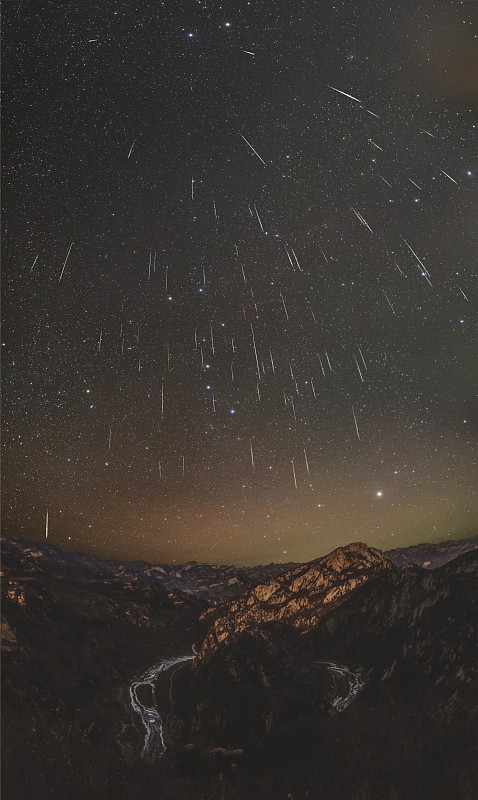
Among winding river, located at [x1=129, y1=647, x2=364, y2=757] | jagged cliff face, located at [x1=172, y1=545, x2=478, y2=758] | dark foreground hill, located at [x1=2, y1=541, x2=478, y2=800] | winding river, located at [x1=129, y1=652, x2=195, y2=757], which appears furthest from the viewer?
winding river, located at [x1=129, y1=647, x2=364, y2=757]

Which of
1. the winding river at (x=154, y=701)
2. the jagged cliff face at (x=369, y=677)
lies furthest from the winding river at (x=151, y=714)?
the jagged cliff face at (x=369, y=677)

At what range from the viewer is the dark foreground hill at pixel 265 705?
62.6 metres

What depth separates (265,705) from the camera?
327 feet

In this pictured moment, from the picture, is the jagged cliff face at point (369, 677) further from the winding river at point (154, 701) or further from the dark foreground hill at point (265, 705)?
the winding river at point (154, 701)

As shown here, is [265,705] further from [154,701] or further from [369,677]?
[154,701]

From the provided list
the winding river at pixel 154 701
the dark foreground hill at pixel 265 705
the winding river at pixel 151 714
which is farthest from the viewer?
the winding river at pixel 154 701

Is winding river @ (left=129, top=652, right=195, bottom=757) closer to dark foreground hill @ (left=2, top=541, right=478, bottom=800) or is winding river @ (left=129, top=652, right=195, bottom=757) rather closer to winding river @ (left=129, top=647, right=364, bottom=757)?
winding river @ (left=129, top=647, right=364, bottom=757)

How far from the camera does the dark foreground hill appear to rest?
2464 inches

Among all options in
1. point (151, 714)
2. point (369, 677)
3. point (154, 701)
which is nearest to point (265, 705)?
point (151, 714)

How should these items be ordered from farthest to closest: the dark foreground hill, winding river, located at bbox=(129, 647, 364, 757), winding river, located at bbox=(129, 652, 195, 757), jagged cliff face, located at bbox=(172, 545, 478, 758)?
1. winding river, located at bbox=(129, 647, 364, 757)
2. winding river, located at bbox=(129, 652, 195, 757)
3. jagged cliff face, located at bbox=(172, 545, 478, 758)
4. the dark foreground hill

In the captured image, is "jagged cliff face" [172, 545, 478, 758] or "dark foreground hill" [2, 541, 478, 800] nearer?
"dark foreground hill" [2, 541, 478, 800]

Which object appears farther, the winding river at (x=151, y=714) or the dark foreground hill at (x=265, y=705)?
the winding river at (x=151, y=714)

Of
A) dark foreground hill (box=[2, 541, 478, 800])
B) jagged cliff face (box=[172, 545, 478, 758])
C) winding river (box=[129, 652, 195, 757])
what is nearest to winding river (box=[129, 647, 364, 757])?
winding river (box=[129, 652, 195, 757])

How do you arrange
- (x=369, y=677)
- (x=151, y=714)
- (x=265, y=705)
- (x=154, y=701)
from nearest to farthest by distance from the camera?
(x=265, y=705) → (x=151, y=714) → (x=369, y=677) → (x=154, y=701)
